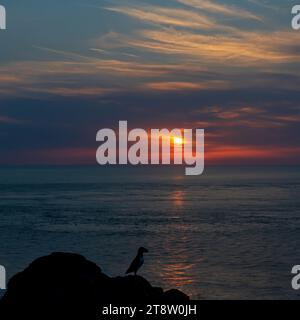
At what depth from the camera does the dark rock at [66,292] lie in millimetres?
14047

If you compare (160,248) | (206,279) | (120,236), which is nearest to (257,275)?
(206,279)

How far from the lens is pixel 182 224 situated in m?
62.8

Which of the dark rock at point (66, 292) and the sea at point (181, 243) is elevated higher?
the dark rock at point (66, 292)

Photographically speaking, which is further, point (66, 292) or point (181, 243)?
point (181, 243)

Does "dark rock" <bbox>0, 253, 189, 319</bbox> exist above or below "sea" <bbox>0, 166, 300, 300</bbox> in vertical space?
above

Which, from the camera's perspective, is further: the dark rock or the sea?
the sea

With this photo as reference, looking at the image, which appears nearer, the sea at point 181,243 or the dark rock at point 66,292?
the dark rock at point 66,292

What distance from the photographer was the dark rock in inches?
553

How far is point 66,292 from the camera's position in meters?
14.3
